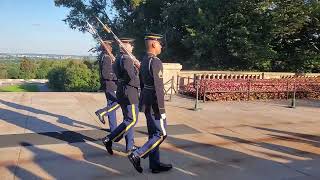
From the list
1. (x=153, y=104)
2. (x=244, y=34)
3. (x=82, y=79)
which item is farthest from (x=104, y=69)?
(x=82, y=79)

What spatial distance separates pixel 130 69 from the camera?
5891 mm

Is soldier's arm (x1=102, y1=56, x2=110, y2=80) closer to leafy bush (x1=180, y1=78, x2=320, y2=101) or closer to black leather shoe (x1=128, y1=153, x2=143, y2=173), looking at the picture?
black leather shoe (x1=128, y1=153, x2=143, y2=173)

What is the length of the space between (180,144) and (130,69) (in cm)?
186

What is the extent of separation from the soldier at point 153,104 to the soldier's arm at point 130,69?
53 cm

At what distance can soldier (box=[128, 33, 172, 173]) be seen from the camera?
519 centimetres

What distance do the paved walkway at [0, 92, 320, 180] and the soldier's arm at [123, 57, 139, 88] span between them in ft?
3.97

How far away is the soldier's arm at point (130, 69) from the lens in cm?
587

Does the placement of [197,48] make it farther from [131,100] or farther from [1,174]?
[1,174]

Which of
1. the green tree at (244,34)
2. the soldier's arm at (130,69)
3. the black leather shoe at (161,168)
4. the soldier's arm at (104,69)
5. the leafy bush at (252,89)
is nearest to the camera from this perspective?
the black leather shoe at (161,168)

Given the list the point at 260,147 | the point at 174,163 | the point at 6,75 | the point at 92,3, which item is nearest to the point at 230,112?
the point at 260,147

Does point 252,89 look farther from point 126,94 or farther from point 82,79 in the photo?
point 82,79

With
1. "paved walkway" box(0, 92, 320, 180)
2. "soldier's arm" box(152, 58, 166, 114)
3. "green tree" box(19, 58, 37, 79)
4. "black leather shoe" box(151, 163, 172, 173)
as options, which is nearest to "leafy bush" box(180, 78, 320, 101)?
"paved walkway" box(0, 92, 320, 180)

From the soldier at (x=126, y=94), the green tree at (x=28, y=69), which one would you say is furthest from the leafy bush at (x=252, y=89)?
the green tree at (x=28, y=69)

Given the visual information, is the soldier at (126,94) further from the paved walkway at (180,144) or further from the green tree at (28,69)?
the green tree at (28,69)
